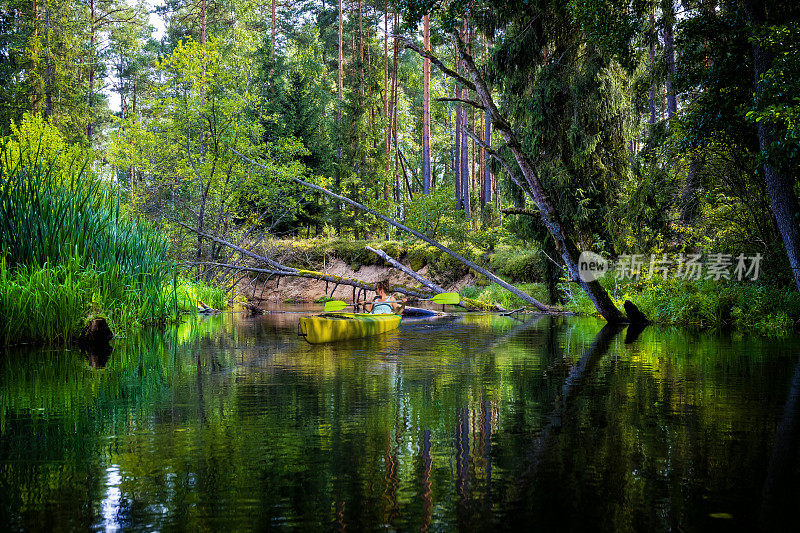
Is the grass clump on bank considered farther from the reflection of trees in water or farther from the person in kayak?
the reflection of trees in water

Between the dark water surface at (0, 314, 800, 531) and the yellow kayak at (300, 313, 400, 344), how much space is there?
1308 millimetres

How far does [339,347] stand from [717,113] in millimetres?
7297

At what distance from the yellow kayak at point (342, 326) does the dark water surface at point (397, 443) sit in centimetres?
131

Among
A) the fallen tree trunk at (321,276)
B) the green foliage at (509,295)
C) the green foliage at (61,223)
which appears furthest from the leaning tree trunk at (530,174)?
the green foliage at (61,223)

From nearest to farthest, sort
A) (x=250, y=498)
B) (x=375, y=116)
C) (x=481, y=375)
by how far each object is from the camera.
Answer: (x=250, y=498), (x=481, y=375), (x=375, y=116)

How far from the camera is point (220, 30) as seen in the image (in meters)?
34.1

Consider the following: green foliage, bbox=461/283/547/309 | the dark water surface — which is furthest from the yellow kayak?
green foliage, bbox=461/283/547/309

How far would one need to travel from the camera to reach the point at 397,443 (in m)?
3.23

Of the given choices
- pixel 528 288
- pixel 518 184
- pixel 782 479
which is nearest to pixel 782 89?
pixel 518 184

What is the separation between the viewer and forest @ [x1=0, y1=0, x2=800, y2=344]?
26.6ft

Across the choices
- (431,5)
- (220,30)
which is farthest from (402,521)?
(220,30)

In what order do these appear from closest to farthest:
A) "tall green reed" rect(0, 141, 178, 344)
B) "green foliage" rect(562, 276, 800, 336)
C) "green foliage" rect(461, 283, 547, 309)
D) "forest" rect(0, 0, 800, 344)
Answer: "tall green reed" rect(0, 141, 178, 344), "forest" rect(0, 0, 800, 344), "green foliage" rect(562, 276, 800, 336), "green foliage" rect(461, 283, 547, 309)

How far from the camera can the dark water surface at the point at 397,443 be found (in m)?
2.25

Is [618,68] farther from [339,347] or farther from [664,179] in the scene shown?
[339,347]
